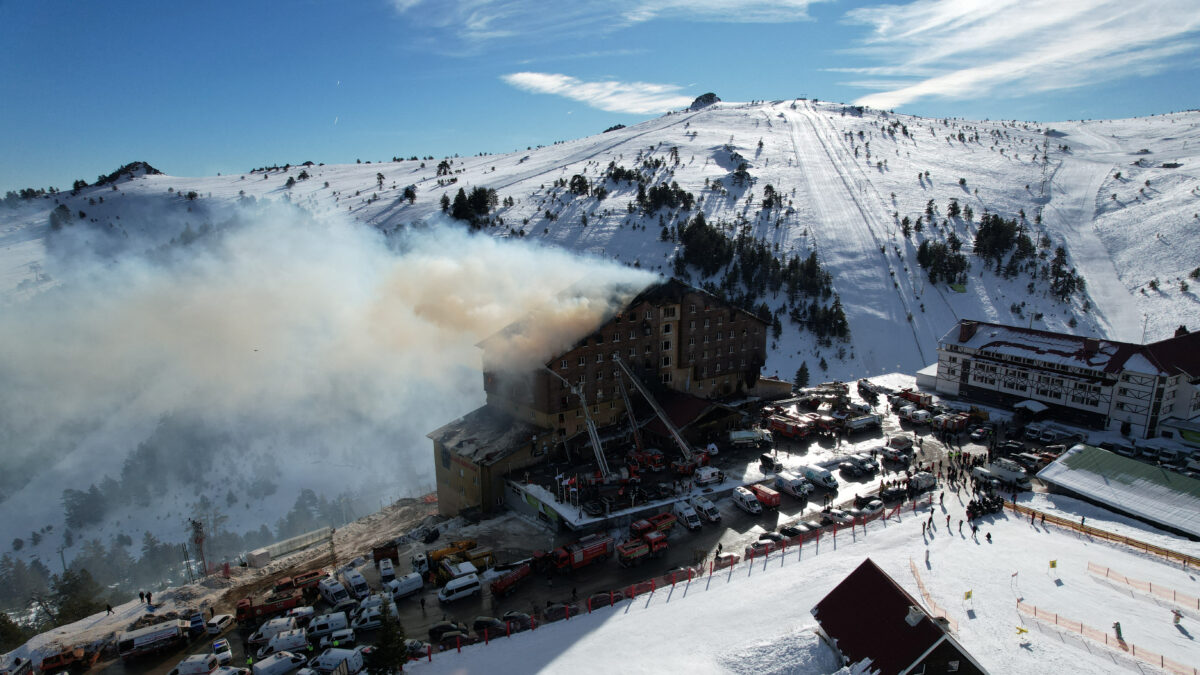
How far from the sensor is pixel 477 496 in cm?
4234

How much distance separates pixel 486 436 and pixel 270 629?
67.1ft

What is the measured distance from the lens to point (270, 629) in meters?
26.7

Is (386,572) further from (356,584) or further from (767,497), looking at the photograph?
(767,497)

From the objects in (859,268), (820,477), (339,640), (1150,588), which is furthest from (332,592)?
(859,268)

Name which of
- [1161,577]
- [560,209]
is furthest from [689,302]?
[560,209]

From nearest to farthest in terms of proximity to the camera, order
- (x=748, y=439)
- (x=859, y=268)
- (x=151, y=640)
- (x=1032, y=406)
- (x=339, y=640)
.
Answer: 1. (x=339, y=640)
2. (x=151, y=640)
3. (x=748, y=439)
4. (x=1032, y=406)
5. (x=859, y=268)

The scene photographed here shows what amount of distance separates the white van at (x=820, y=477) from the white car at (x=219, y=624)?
1304 inches

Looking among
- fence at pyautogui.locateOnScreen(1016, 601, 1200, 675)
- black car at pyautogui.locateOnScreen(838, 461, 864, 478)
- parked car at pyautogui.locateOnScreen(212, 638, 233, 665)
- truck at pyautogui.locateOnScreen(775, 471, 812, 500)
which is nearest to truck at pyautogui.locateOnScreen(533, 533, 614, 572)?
truck at pyautogui.locateOnScreen(775, 471, 812, 500)

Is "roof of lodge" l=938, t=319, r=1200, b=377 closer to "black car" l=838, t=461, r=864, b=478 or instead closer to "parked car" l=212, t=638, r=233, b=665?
"black car" l=838, t=461, r=864, b=478

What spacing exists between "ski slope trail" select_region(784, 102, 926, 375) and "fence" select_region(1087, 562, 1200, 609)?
49844 mm

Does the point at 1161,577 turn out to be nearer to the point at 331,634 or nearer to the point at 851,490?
the point at 851,490

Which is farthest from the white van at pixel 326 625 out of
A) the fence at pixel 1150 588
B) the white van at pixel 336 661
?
the fence at pixel 1150 588

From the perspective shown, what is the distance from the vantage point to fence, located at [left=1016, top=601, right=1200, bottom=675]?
21.6 metres

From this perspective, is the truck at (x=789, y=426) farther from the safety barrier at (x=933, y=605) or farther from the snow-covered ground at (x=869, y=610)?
the safety barrier at (x=933, y=605)
